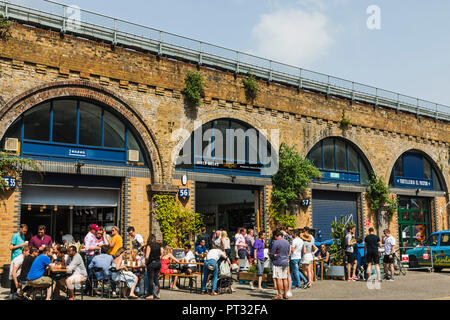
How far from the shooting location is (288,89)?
22.0 meters

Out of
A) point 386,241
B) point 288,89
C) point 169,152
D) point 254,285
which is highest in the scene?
point 288,89

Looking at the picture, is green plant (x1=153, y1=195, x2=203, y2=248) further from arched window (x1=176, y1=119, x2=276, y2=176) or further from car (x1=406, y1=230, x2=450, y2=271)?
car (x1=406, y1=230, x2=450, y2=271)

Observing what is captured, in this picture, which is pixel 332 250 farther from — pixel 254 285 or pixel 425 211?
pixel 425 211

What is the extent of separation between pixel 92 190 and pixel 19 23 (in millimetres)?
5868

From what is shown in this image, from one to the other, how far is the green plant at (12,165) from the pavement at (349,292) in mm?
3326

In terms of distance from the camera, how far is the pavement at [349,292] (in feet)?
40.7

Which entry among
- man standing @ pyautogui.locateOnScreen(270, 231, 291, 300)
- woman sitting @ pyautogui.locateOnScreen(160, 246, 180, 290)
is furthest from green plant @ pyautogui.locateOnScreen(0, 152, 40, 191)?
man standing @ pyautogui.locateOnScreen(270, 231, 291, 300)

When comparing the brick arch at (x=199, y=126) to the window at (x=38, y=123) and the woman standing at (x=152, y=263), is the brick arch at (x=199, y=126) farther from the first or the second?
the woman standing at (x=152, y=263)

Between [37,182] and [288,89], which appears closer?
[37,182]

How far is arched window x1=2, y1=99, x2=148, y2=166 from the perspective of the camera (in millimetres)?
15133

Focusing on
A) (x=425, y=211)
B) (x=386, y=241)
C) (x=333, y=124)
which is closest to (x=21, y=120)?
(x=386, y=241)

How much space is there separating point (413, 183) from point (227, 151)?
Answer: 1311 cm

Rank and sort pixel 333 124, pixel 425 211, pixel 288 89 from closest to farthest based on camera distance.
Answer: pixel 288 89, pixel 333 124, pixel 425 211
